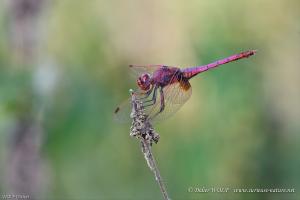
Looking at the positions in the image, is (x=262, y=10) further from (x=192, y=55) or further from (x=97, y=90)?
(x=97, y=90)

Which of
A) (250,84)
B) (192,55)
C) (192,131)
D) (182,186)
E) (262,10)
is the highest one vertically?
(262,10)

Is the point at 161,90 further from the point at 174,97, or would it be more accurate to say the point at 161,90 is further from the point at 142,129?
the point at 142,129

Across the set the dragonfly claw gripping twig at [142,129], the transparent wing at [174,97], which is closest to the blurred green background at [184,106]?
the transparent wing at [174,97]

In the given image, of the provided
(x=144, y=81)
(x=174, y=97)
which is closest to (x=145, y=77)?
(x=144, y=81)

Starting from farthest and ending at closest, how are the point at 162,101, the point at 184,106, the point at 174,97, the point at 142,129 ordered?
the point at 184,106 → the point at 174,97 → the point at 162,101 → the point at 142,129

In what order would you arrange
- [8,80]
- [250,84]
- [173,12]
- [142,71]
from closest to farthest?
[142,71] → [8,80] → [250,84] → [173,12]

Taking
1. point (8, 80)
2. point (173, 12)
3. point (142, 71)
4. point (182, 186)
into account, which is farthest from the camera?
point (173, 12)

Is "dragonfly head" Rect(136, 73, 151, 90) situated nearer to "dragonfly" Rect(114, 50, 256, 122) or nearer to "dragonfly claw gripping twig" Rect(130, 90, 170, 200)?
"dragonfly" Rect(114, 50, 256, 122)

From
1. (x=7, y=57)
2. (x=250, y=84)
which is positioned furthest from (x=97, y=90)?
(x=250, y=84)
